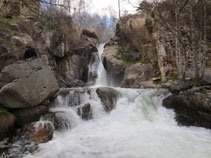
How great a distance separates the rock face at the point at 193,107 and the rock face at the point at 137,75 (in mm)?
6003

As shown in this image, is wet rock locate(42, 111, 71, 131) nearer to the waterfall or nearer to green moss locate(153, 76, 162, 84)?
green moss locate(153, 76, 162, 84)

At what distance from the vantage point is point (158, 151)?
4629 millimetres

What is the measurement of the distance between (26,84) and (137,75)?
33.8ft

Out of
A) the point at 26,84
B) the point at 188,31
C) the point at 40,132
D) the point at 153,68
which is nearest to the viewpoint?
the point at 40,132

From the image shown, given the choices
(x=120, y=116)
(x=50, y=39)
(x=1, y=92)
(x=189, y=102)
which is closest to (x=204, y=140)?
(x=189, y=102)

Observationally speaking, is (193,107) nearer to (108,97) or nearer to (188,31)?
(108,97)

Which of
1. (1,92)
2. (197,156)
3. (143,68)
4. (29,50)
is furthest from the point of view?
(143,68)

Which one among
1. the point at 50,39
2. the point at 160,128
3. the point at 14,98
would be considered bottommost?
the point at 160,128

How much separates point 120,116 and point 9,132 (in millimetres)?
4659

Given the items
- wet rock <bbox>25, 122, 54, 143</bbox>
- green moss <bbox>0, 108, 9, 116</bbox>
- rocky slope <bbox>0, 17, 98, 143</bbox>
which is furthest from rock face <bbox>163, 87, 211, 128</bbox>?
green moss <bbox>0, 108, 9, 116</bbox>

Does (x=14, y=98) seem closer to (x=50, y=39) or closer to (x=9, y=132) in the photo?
(x=9, y=132)

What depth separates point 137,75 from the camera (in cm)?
1452

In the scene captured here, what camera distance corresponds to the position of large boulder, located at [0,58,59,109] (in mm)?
5777

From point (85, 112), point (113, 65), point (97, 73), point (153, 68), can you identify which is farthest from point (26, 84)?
point (97, 73)
